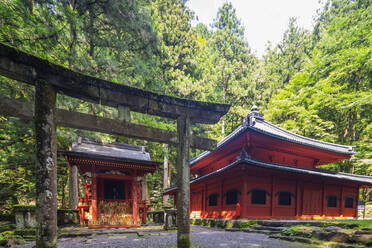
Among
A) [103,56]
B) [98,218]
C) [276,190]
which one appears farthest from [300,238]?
[103,56]

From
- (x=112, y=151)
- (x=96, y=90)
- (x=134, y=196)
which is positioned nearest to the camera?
(x=96, y=90)

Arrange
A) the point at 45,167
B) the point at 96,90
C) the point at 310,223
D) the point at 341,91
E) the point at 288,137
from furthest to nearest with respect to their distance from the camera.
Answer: the point at 341,91, the point at 288,137, the point at 310,223, the point at 96,90, the point at 45,167

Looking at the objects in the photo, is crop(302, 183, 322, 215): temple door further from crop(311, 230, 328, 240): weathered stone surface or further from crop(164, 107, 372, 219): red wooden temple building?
crop(311, 230, 328, 240): weathered stone surface

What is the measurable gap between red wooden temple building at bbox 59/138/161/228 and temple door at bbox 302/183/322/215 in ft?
32.0

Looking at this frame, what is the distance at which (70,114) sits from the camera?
4.44 m

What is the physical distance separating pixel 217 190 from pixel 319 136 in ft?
39.0

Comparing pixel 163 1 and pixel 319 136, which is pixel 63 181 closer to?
pixel 163 1

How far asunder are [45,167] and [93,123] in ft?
4.20

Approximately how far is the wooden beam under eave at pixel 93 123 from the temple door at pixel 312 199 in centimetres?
1065

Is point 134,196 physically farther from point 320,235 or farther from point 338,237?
point 338,237

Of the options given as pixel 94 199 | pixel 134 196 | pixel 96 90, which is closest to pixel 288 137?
pixel 134 196

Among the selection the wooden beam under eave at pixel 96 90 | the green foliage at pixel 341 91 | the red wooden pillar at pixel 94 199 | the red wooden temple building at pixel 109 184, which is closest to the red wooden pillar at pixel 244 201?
the red wooden temple building at pixel 109 184

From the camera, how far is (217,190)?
13969mm

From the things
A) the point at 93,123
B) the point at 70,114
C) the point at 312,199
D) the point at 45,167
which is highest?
the point at 70,114
